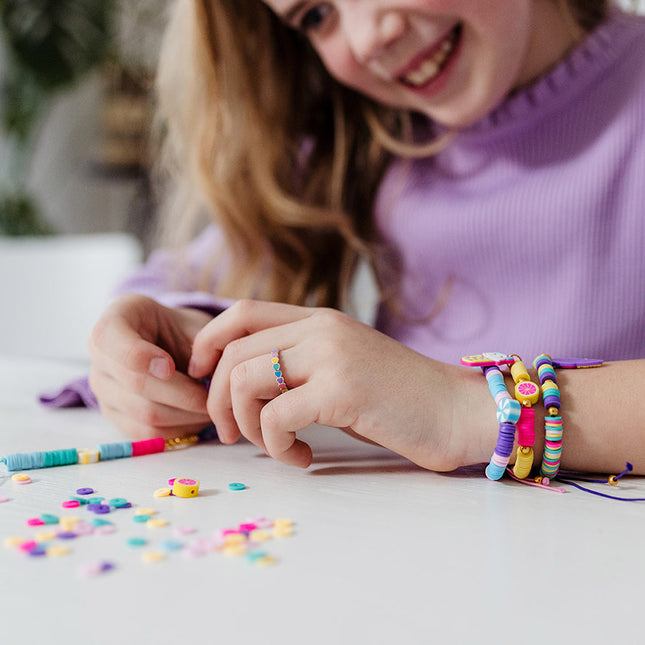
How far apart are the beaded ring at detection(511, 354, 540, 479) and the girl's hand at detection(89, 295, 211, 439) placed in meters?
0.27

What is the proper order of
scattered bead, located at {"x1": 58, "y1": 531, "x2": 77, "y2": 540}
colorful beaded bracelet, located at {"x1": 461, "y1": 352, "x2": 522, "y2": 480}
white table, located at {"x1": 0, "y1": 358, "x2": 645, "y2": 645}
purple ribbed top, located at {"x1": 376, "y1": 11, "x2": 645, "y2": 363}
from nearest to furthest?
white table, located at {"x1": 0, "y1": 358, "x2": 645, "y2": 645} < scattered bead, located at {"x1": 58, "y1": 531, "x2": 77, "y2": 540} < colorful beaded bracelet, located at {"x1": 461, "y1": 352, "x2": 522, "y2": 480} < purple ribbed top, located at {"x1": 376, "y1": 11, "x2": 645, "y2": 363}

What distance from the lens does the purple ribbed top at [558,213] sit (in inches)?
38.7

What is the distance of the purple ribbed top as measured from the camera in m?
0.98

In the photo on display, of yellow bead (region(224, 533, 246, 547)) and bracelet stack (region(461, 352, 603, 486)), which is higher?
bracelet stack (region(461, 352, 603, 486))

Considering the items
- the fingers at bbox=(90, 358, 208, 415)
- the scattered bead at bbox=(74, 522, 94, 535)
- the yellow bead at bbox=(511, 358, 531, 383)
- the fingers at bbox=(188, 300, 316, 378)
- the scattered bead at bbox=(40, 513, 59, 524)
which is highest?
the fingers at bbox=(188, 300, 316, 378)

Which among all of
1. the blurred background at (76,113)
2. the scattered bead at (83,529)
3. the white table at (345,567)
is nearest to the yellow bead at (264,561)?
the white table at (345,567)

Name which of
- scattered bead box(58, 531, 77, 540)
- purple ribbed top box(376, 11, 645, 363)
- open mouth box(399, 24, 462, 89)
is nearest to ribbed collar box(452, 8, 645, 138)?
purple ribbed top box(376, 11, 645, 363)

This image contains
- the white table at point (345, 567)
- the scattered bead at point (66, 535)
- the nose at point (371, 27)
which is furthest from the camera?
the nose at point (371, 27)

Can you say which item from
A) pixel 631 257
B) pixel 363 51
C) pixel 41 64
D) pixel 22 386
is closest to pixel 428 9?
pixel 363 51

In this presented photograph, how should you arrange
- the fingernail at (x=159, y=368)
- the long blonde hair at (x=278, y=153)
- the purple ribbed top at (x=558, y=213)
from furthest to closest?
the long blonde hair at (x=278, y=153)
the purple ribbed top at (x=558, y=213)
the fingernail at (x=159, y=368)

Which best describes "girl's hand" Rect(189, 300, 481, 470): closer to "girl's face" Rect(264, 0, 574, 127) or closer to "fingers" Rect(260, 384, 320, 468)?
"fingers" Rect(260, 384, 320, 468)

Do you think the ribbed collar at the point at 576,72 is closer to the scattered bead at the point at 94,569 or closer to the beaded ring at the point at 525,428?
the beaded ring at the point at 525,428

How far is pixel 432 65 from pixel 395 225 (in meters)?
0.28

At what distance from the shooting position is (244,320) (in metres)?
0.60
